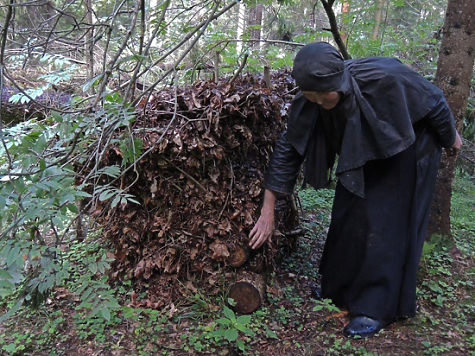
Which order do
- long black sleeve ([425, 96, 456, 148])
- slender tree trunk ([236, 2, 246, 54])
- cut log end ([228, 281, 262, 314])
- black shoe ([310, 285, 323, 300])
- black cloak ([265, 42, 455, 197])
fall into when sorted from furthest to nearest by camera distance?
slender tree trunk ([236, 2, 246, 54])
black shoe ([310, 285, 323, 300])
cut log end ([228, 281, 262, 314])
long black sleeve ([425, 96, 456, 148])
black cloak ([265, 42, 455, 197])

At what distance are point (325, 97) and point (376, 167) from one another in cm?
67

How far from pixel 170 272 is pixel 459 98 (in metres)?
3.02

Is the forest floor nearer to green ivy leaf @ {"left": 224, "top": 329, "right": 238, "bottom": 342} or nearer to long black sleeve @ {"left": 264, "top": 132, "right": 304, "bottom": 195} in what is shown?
green ivy leaf @ {"left": 224, "top": 329, "right": 238, "bottom": 342}

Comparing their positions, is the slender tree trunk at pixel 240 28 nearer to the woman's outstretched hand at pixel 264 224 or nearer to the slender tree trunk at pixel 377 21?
the slender tree trunk at pixel 377 21

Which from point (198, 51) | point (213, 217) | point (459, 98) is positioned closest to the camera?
point (213, 217)

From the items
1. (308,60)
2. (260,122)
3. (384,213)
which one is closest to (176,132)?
(260,122)

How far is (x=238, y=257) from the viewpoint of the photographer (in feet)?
9.55

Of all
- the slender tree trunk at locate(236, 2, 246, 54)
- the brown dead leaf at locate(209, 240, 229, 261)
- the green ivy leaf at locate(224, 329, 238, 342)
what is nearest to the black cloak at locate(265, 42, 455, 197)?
the brown dead leaf at locate(209, 240, 229, 261)

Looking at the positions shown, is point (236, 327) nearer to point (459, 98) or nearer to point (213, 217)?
point (213, 217)

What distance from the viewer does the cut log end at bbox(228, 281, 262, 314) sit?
2.82 metres

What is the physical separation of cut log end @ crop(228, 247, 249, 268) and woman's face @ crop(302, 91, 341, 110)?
1350 mm

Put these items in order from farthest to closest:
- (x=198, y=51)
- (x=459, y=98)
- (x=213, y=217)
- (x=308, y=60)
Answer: (x=198, y=51), (x=459, y=98), (x=213, y=217), (x=308, y=60)

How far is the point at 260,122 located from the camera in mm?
2965

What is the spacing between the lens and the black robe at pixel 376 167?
229cm
